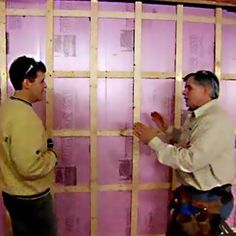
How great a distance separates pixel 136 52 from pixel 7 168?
1.21 metres

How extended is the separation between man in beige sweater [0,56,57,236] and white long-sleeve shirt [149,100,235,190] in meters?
0.58

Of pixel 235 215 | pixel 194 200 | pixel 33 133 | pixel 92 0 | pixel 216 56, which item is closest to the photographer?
pixel 33 133

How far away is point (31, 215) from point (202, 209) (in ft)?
2.87

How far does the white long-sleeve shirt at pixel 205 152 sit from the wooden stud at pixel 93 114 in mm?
756

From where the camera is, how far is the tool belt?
1.89m

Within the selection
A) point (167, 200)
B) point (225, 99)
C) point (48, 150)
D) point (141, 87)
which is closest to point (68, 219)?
point (167, 200)

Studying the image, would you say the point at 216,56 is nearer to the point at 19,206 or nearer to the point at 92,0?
the point at 92,0

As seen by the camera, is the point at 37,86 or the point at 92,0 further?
the point at 92,0

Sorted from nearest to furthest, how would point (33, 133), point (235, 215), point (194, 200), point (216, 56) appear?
point (33, 133) → point (194, 200) → point (216, 56) → point (235, 215)

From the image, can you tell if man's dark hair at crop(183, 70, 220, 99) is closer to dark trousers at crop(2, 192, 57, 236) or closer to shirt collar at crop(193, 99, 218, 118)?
shirt collar at crop(193, 99, 218, 118)

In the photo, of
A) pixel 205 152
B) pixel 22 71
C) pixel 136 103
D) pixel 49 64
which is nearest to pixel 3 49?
pixel 49 64

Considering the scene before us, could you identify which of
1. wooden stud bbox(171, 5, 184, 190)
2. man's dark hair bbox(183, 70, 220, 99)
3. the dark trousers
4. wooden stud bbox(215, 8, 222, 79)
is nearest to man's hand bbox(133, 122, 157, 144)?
man's dark hair bbox(183, 70, 220, 99)

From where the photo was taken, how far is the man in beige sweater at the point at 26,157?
5.76 feet

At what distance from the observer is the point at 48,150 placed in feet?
6.37
